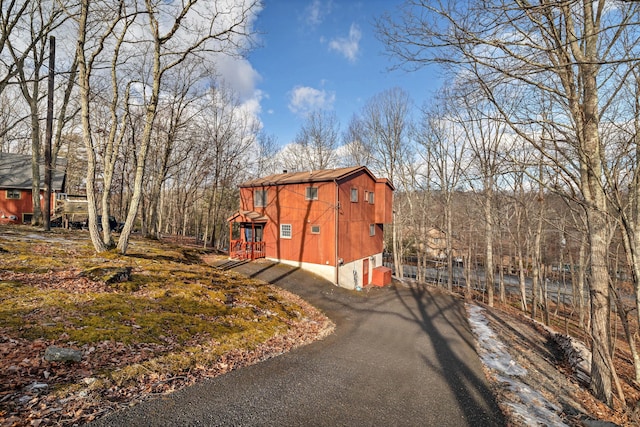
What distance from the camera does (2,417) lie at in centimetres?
311

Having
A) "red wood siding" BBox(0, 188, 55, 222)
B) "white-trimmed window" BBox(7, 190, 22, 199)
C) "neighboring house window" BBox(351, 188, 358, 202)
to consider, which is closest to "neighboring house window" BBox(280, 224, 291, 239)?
"neighboring house window" BBox(351, 188, 358, 202)

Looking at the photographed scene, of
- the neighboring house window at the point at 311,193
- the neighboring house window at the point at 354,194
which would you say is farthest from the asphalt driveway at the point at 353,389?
the neighboring house window at the point at 354,194

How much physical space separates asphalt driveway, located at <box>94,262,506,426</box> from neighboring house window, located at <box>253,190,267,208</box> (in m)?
10.8

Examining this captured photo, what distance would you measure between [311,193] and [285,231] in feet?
9.90

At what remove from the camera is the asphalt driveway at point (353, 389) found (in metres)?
4.16

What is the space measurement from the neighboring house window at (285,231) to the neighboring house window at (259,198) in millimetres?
2207

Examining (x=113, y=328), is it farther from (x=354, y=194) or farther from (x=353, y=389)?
(x=354, y=194)

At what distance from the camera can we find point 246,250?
1806 centimetres

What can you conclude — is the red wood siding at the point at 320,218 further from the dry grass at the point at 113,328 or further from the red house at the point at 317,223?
the dry grass at the point at 113,328

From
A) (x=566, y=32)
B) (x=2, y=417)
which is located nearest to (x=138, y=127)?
(x=2, y=417)

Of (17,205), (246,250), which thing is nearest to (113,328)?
(246,250)

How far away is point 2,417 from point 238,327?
456cm

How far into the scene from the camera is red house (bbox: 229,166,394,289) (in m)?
16.4

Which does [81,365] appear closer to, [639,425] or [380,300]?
[639,425]
